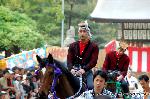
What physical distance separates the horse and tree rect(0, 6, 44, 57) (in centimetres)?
1310

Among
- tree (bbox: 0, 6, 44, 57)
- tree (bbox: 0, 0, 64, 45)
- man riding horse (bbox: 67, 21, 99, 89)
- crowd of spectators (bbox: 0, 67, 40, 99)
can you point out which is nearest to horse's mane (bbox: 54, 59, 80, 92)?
man riding horse (bbox: 67, 21, 99, 89)

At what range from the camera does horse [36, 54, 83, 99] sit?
10742 mm

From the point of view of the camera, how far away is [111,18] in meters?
32.0

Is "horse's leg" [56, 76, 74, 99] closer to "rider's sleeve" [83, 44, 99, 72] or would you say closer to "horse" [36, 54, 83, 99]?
"horse" [36, 54, 83, 99]

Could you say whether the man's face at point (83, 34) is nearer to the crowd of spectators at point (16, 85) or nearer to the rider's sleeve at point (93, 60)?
the rider's sleeve at point (93, 60)

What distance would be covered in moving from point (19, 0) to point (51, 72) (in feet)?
58.6

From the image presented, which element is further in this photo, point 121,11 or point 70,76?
point 121,11

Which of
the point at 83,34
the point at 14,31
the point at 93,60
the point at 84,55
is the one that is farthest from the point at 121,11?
the point at 83,34

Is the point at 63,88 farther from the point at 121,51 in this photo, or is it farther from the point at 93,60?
the point at 121,51

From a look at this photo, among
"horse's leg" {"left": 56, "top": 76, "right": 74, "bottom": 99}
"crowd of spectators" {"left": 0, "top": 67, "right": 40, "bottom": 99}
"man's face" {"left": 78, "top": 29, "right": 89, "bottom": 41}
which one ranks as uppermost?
"man's face" {"left": 78, "top": 29, "right": 89, "bottom": 41}

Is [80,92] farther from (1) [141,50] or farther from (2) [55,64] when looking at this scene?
(1) [141,50]

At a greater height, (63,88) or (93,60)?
(93,60)

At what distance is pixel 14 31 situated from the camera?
25.4 m

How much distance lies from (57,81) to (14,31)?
14.5 m
